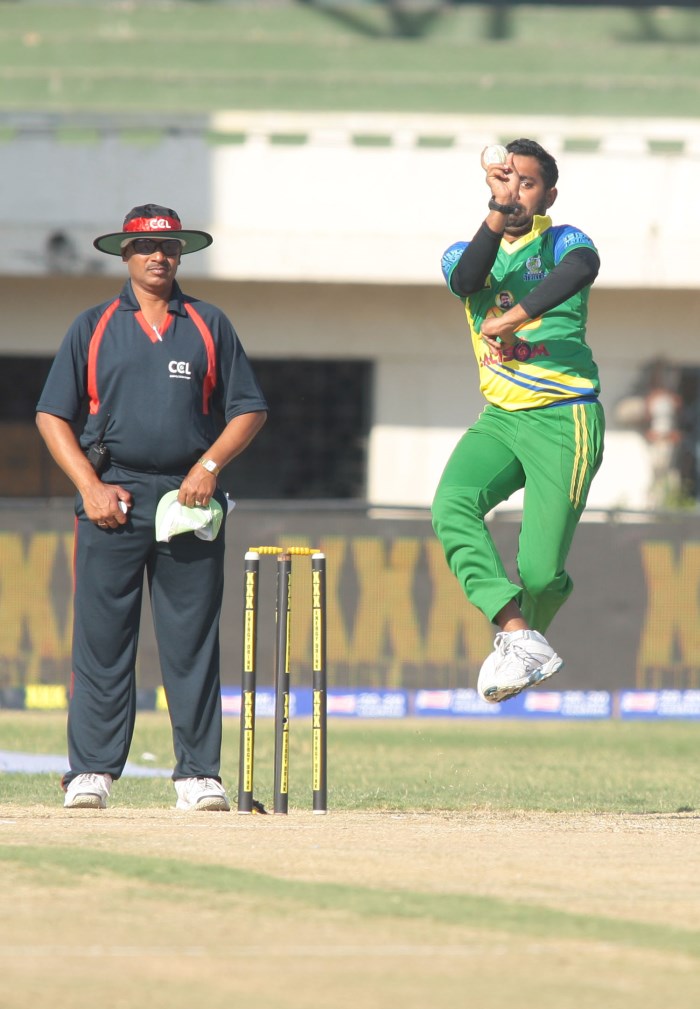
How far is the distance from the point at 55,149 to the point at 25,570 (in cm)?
691

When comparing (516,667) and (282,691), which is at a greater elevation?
(516,667)

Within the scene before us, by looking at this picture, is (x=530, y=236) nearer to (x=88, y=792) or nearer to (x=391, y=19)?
(x=88, y=792)

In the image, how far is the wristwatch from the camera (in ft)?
24.2

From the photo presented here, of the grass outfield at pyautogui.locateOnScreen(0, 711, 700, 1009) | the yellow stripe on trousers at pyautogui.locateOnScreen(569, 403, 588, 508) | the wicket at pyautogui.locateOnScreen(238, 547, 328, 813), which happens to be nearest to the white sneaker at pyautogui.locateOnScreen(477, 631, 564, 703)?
the grass outfield at pyautogui.locateOnScreen(0, 711, 700, 1009)

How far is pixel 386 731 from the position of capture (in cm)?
1407

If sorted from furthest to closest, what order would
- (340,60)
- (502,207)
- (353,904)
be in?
(340,60) → (502,207) → (353,904)

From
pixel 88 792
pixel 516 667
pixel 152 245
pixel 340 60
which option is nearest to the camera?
pixel 516 667

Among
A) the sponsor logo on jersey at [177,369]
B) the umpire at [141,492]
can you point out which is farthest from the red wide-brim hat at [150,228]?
the sponsor logo on jersey at [177,369]

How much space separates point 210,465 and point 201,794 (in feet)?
4.41

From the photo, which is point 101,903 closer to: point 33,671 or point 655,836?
point 655,836

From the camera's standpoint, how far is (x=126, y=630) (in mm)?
7574

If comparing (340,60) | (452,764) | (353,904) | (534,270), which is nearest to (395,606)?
(452,764)

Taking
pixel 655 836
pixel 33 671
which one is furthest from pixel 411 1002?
Answer: pixel 33 671

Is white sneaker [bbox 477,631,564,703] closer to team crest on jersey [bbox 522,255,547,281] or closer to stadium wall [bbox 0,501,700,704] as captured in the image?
team crest on jersey [bbox 522,255,547,281]
